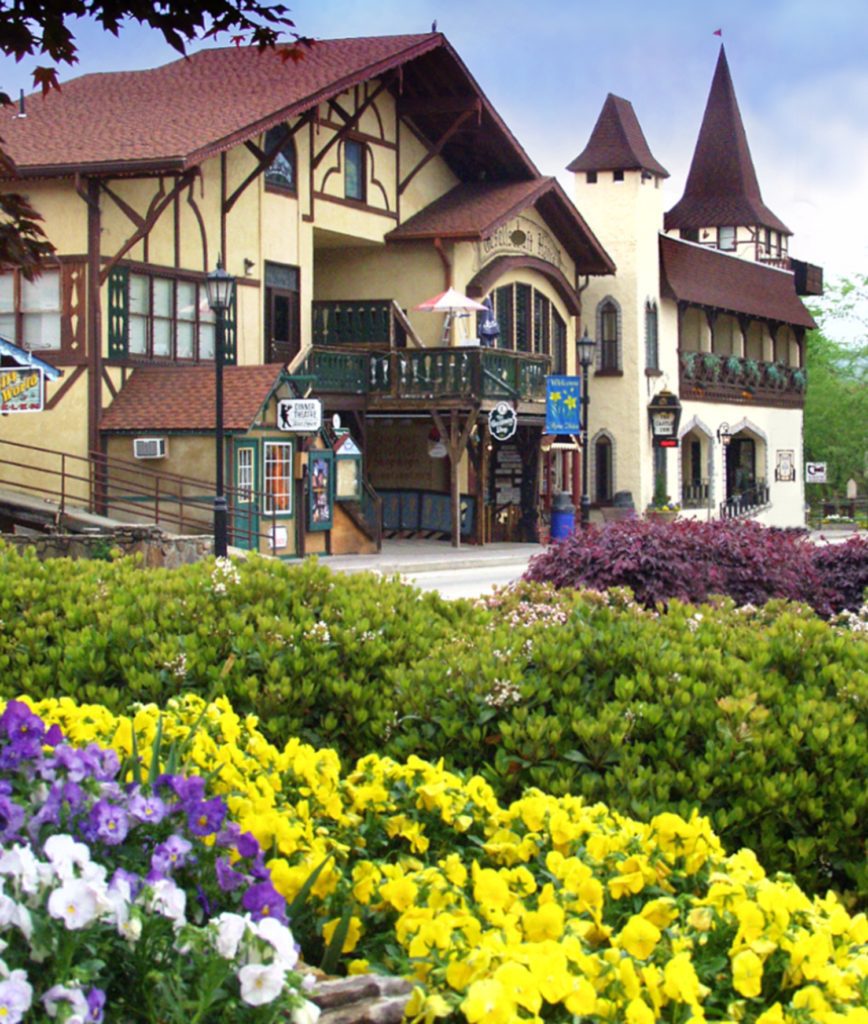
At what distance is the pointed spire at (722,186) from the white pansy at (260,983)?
59.7 m

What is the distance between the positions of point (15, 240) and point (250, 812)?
272 cm

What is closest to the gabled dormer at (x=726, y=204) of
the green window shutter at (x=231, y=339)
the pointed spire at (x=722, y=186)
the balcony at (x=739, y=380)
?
the pointed spire at (x=722, y=186)

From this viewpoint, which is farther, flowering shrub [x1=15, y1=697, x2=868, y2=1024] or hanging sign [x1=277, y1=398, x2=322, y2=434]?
hanging sign [x1=277, y1=398, x2=322, y2=434]

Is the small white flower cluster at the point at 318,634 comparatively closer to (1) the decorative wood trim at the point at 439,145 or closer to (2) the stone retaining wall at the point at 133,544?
(2) the stone retaining wall at the point at 133,544

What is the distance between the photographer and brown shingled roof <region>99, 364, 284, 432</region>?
29.9m

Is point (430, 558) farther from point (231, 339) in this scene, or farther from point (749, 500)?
point (749, 500)

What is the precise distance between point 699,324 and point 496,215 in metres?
16.2

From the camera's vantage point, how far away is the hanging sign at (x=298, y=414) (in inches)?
1212


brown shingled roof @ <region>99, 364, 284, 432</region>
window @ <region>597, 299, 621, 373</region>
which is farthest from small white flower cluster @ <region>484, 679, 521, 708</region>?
window @ <region>597, 299, 621, 373</region>

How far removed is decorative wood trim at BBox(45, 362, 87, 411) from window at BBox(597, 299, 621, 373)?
2022cm

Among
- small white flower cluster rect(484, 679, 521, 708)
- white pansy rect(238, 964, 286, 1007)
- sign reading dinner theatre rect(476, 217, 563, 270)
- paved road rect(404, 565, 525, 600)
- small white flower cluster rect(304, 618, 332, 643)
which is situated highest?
sign reading dinner theatre rect(476, 217, 563, 270)

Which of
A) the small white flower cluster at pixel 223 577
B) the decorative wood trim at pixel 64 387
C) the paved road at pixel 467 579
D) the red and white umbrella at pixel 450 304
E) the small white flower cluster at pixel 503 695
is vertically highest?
the red and white umbrella at pixel 450 304

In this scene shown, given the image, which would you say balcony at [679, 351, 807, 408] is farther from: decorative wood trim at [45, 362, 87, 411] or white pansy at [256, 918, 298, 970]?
white pansy at [256, 918, 298, 970]

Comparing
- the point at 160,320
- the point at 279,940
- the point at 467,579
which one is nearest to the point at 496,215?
the point at 160,320
